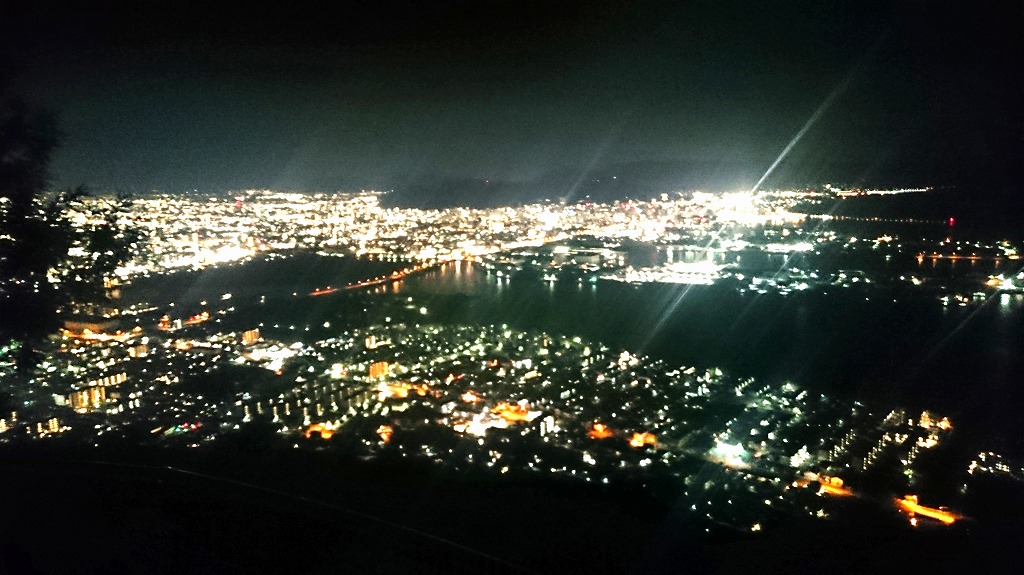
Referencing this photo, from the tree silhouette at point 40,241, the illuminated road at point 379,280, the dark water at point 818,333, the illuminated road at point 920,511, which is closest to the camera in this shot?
the tree silhouette at point 40,241

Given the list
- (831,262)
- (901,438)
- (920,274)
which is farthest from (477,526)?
(831,262)

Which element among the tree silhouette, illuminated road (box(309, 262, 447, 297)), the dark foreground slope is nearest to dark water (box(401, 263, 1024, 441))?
illuminated road (box(309, 262, 447, 297))

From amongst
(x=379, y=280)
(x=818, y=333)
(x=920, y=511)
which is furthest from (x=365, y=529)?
(x=379, y=280)

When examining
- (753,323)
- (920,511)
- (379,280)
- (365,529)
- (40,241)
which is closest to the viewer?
(40,241)

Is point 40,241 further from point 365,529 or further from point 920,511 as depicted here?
point 920,511

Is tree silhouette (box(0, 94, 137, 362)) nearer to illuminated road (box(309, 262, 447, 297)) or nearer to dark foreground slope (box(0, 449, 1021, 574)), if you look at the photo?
dark foreground slope (box(0, 449, 1021, 574))

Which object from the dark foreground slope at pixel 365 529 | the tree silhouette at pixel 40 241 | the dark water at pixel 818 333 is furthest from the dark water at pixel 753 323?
the tree silhouette at pixel 40 241

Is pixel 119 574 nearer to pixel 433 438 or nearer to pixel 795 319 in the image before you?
pixel 433 438

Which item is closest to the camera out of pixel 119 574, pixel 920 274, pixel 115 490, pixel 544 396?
pixel 119 574

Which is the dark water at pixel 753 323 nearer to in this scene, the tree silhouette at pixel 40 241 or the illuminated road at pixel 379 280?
the illuminated road at pixel 379 280
